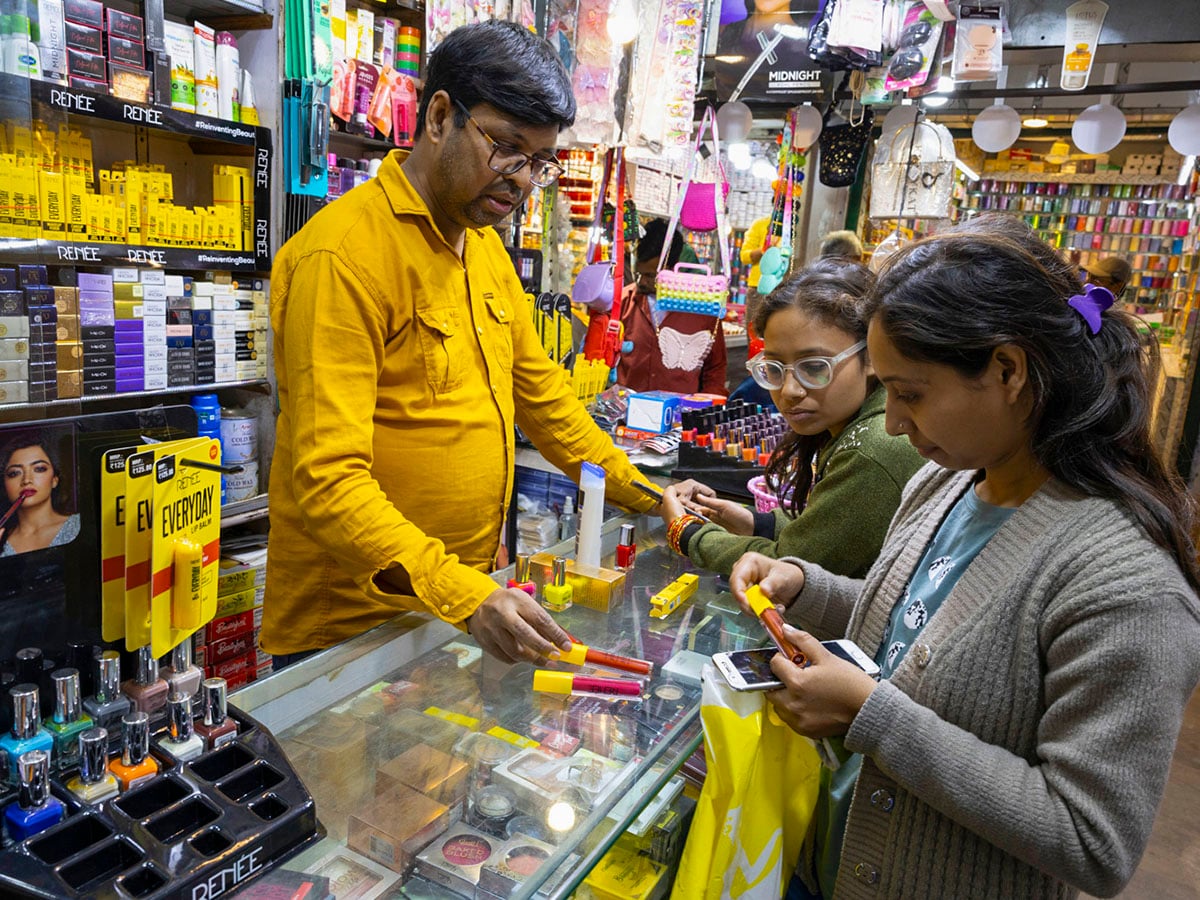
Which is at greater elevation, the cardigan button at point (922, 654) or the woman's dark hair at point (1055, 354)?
the woman's dark hair at point (1055, 354)

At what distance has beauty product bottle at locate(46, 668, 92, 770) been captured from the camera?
0.96 m

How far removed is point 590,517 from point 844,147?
13.2 feet

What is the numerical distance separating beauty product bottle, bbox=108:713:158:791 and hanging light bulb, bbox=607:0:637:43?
10.4 feet

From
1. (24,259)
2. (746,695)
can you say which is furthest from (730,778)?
(24,259)

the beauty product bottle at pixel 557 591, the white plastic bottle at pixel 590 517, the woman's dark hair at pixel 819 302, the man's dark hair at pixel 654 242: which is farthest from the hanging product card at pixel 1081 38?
the beauty product bottle at pixel 557 591

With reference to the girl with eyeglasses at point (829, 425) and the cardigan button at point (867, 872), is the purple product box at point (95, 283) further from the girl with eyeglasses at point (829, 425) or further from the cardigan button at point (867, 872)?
the cardigan button at point (867, 872)

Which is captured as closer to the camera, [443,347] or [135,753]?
[135,753]

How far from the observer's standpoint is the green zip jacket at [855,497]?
1695 millimetres

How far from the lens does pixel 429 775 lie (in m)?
1.22

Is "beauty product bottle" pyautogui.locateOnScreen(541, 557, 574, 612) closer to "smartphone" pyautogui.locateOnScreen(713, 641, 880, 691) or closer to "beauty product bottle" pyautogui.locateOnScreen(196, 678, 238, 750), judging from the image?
"smartphone" pyautogui.locateOnScreen(713, 641, 880, 691)

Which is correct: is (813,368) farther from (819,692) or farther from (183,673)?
(183,673)

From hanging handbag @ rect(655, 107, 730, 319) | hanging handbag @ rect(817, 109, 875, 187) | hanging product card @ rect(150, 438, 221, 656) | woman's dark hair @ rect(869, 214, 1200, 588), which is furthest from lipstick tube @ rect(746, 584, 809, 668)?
hanging handbag @ rect(817, 109, 875, 187)

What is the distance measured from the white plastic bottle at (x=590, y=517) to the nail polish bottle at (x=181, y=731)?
3.26ft

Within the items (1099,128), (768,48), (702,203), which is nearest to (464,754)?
(702,203)
